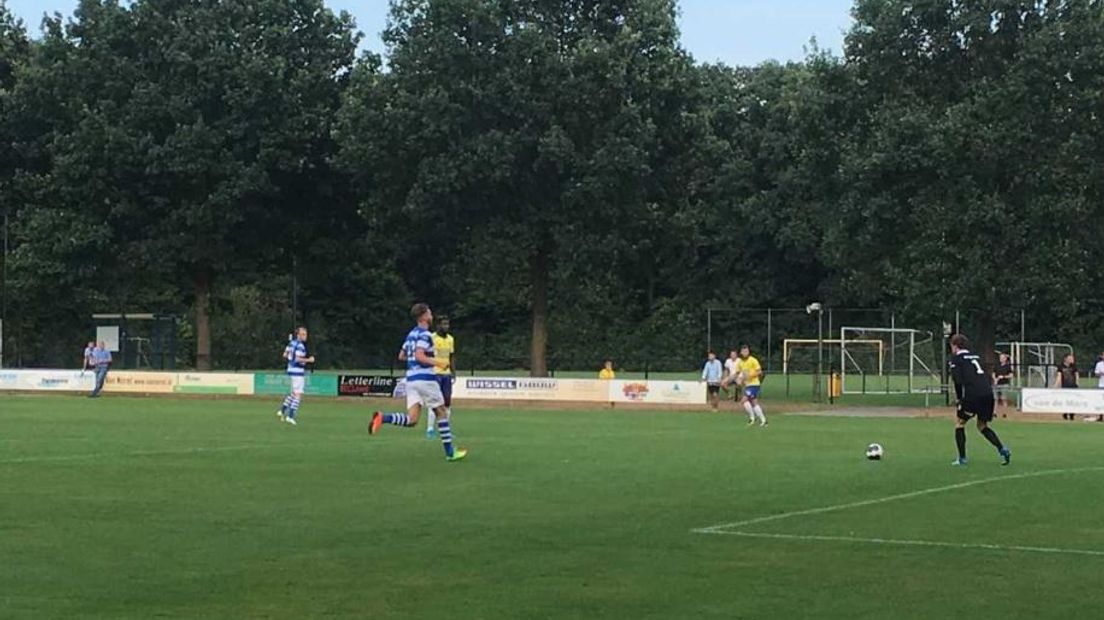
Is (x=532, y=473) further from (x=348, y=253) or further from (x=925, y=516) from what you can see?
(x=348, y=253)

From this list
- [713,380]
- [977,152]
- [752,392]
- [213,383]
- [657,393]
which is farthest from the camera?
[213,383]

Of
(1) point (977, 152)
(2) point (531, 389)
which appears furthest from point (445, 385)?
(1) point (977, 152)

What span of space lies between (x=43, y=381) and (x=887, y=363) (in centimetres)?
2721

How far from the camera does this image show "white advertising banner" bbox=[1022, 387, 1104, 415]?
39.2 m

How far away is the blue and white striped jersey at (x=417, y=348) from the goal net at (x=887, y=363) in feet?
96.6

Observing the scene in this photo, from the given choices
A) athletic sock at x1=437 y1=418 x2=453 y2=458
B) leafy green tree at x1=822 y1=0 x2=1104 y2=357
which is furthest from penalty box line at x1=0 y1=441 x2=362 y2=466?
leafy green tree at x1=822 y1=0 x2=1104 y2=357

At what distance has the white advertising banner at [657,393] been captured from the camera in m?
45.9

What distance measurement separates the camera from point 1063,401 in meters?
40.1

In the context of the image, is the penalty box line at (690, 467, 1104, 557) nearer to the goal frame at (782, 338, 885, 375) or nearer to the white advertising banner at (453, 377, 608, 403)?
the white advertising banner at (453, 377, 608, 403)

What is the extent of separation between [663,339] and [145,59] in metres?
28.0

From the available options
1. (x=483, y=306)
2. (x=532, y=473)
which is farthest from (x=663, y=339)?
(x=532, y=473)

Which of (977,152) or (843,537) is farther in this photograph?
(977,152)

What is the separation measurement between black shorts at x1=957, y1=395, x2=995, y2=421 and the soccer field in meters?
0.75

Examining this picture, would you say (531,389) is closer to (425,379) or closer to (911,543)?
(425,379)
